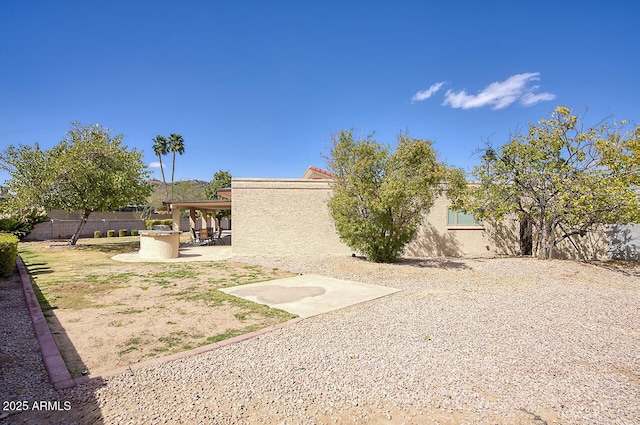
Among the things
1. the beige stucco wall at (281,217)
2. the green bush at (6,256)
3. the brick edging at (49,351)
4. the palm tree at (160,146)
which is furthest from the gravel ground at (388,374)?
the palm tree at (160,146)

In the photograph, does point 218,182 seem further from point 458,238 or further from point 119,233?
point 458,238

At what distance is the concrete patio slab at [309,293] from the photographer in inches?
255

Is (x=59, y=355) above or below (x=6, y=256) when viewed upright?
below

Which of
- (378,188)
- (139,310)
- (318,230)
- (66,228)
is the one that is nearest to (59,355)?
(139,310)

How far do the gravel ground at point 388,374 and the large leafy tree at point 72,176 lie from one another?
37.5ft

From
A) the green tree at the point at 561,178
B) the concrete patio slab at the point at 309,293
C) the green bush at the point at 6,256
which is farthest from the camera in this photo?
the green tree at the point at 561,178

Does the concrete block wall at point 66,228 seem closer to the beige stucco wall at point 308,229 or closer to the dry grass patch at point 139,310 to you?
the dry grass patch at point 139,310

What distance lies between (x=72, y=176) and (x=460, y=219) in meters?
18.8

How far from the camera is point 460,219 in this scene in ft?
48.3

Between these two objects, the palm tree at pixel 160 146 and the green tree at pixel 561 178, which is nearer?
the green tree at pixel 561 178

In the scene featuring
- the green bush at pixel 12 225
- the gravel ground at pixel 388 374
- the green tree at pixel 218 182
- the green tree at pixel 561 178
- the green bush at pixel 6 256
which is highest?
the green tree at pixel 218 182

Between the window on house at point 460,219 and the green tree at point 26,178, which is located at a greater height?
the green tree at point 26,178

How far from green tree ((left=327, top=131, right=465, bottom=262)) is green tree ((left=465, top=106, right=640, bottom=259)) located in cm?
266

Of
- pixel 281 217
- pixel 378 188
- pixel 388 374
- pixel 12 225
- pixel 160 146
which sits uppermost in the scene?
pixel 160 146
